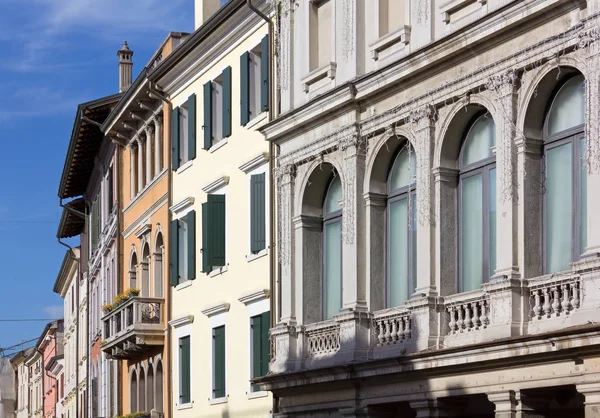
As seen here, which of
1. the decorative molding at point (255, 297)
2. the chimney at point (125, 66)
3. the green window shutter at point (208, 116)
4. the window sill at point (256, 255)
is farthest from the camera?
the chimney at point (125, 66)

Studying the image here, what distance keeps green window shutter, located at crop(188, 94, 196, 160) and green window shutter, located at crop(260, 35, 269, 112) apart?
4938 millimetres

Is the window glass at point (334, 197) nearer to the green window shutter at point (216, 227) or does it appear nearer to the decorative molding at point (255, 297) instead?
the decorative molding at point (255, 297)

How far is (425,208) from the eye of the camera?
22656 millimetres

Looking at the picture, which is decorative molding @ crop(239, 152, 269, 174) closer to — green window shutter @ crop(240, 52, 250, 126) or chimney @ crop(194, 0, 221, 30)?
green window shutter @ crop(240, 52, 250, 126)

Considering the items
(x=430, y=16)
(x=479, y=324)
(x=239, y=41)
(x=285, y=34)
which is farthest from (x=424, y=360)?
(x=239, y=41)

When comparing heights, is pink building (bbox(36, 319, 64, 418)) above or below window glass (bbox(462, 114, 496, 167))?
A: below

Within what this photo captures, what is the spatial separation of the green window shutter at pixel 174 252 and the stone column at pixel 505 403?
16372 mm

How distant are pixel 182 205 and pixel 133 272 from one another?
695cm

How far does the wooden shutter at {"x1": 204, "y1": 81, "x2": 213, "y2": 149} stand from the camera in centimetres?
3331

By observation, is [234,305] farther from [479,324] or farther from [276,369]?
[479,324]

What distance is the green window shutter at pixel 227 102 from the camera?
105 feet

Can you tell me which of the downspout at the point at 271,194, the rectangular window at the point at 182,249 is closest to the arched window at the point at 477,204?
the downspout at the point at 271,194

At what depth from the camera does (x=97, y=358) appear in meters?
49.7

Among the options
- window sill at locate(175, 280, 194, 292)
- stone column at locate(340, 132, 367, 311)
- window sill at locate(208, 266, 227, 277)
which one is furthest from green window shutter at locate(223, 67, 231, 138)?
stone column at locate(340, 132, 367, 311)
